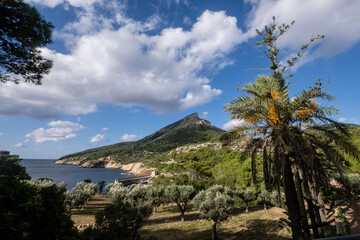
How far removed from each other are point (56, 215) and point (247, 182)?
35.0 m

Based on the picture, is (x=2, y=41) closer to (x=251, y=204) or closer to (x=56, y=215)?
(x=56, y=215)

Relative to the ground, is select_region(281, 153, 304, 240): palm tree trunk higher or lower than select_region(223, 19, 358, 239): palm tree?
lower

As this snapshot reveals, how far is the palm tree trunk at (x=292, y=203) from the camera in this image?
19.4ft

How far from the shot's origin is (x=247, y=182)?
33844 mm

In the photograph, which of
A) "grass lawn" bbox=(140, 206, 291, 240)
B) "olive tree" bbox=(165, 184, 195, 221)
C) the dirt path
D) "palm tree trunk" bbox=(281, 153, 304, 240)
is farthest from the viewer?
"olive tree" bbox=(165, 184, 195, 221)

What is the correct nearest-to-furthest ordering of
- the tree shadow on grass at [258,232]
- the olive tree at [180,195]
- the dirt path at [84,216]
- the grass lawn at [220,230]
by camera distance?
the tree shadow on grass at [258,232]
the grass lawn at [220,230]
the dirt path at [84,216]
the olive tree at [180,195]

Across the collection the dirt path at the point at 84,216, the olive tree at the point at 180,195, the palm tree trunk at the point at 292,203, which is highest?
the palm tree trunk at the point at 292,203

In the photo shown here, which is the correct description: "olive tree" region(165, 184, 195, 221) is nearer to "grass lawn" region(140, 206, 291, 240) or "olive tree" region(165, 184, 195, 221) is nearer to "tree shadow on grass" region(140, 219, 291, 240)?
"grass lawn" region(140, 206, 291, 240)

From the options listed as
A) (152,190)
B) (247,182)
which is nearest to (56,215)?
(152,190)

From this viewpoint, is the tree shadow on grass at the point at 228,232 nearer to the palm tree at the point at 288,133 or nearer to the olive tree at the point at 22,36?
the palm tree at the point at 288,133

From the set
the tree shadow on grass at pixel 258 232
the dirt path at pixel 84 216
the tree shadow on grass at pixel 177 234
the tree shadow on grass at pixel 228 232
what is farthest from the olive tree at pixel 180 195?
the dirt path at pixel 84 216

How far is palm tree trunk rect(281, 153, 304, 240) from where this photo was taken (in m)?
5.91

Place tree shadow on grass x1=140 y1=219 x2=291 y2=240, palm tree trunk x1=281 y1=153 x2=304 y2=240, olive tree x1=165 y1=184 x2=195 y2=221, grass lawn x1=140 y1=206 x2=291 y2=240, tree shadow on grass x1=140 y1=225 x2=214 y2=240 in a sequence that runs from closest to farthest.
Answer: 1. palm tree trunk x1=281 y1=153 x2=304 y2=240
2. tree shadow on grass x1=140 y1=219 x2=291 y2=240
3. grass lawn x1=140 y1=206 x2=291 y2=240
4. tree shadow on grass x1=140 y1=225 x2=214 y2=240
5. olive tree x1=165 y1=184 x2=195 y2=221

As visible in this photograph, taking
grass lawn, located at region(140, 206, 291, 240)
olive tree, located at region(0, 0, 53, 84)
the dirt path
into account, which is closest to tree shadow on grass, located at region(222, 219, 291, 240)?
grass lawn, located at region(140, 206, 291, 240)
